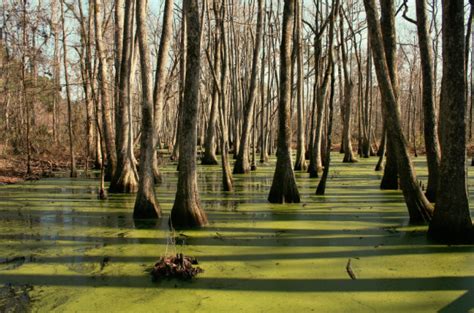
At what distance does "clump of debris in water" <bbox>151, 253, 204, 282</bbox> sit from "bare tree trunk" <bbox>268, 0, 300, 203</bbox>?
15.3 ft

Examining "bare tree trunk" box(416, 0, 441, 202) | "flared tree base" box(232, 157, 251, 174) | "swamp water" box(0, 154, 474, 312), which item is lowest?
"swamp water" box(0, 154, 474, 312)

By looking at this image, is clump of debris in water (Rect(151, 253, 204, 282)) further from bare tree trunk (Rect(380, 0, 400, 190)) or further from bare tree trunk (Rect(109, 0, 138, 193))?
bare tree trunk (Rect(109, 0, 138, 193))

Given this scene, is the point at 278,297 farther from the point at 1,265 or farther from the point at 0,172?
the point at 0,172

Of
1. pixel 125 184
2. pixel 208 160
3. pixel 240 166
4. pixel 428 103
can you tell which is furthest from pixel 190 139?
pixel 208 160

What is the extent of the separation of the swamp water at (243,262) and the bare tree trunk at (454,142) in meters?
0.37

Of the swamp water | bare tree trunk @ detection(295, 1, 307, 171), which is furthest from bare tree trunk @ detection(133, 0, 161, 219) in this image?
bare tree trunk @ detection(295, 1, 307, 171)

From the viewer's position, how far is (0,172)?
15.6 meters

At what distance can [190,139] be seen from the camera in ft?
23.5

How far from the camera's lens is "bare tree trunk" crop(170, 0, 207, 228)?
7.06 metres

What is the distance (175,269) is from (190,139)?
9.27 feet

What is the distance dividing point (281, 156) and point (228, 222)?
2260 millimetres

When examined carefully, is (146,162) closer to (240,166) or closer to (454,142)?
(454,142)

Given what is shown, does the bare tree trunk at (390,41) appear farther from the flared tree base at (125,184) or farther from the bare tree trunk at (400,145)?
the flared tree base at (125,184)

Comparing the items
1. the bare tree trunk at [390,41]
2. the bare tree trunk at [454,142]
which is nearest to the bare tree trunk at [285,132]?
the bare tree trunk at [390,41]
